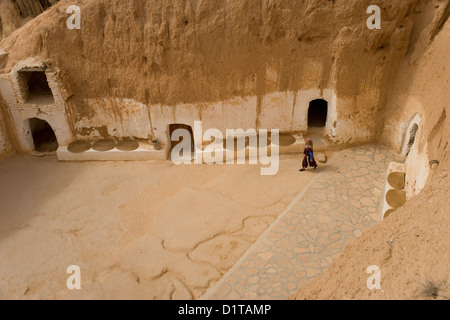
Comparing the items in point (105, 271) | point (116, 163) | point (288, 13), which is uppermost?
point (288, 13)

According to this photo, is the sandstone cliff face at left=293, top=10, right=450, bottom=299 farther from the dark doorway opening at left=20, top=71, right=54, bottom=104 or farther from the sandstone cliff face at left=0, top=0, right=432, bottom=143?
the dark doorway opening at left=20, top=71, right=54, bottom=104

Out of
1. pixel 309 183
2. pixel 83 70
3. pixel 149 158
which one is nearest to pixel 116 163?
pixel 149 158

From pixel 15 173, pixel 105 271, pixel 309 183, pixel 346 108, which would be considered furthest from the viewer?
pixel 15 173

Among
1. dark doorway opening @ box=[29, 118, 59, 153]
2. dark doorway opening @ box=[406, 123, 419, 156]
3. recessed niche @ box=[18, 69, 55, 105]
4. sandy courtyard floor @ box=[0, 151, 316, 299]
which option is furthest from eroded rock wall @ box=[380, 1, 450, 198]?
dark doorway opening @ box=[29, 118, 59, 153]

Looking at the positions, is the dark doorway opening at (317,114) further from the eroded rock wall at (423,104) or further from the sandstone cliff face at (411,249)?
the sandstone cliff face at (411,249)

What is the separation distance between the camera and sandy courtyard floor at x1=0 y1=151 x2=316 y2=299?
7.86m

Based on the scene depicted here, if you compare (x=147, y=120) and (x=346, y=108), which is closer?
(x=346, y=108)

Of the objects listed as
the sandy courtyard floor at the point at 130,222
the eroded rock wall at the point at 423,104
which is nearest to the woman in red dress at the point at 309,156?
the sandy courtyard floor at the point at 130,222

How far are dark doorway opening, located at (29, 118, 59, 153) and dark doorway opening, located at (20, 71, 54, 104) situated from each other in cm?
120

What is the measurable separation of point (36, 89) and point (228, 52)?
25.3 feet

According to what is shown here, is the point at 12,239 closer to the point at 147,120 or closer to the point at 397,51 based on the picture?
the point at 147,120

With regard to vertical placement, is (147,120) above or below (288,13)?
below

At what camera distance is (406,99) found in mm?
10578

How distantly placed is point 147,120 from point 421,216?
962cm
